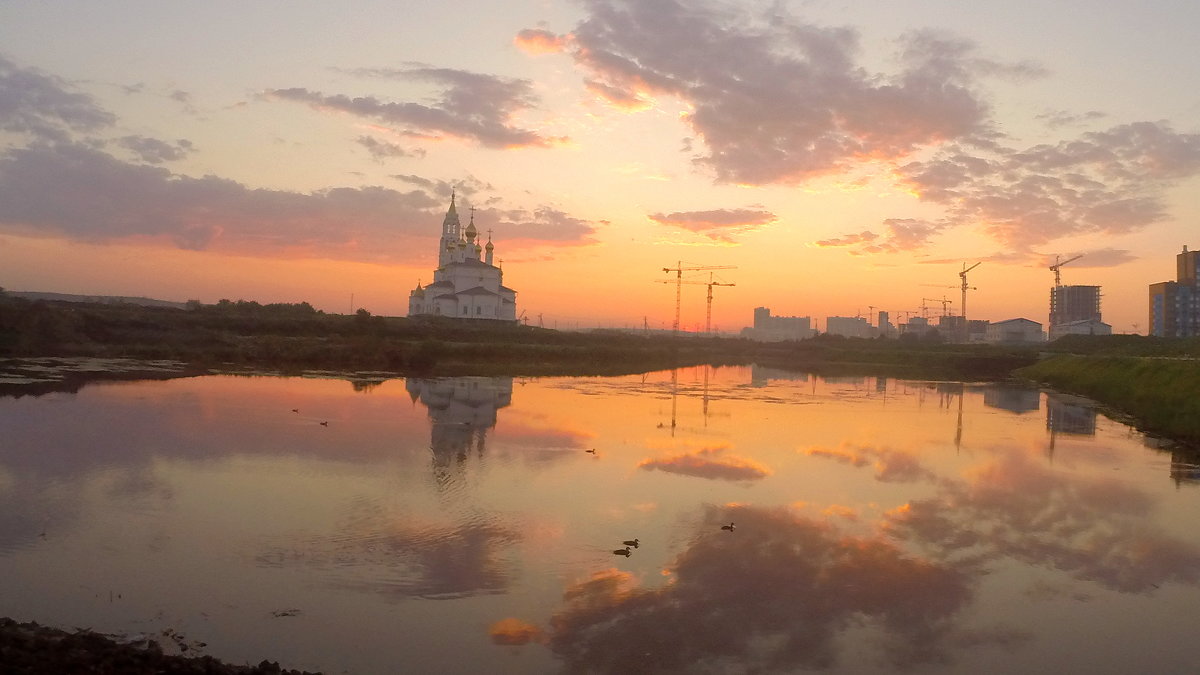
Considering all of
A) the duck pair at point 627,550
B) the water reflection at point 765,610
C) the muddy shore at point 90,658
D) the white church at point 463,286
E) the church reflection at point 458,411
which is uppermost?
the white church at point 463,286

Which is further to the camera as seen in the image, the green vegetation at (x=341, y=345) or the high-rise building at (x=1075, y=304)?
the high-rise building at (x=1075, y=304)

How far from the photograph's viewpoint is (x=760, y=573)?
34.0 ft

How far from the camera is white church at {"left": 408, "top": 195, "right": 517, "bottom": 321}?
248ft

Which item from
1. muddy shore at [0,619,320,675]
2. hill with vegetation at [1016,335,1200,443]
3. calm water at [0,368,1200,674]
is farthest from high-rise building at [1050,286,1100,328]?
muddy shore at [0,619,320,675]

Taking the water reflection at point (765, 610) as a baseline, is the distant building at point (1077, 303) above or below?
above

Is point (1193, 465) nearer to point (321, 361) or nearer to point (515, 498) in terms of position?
point (515, 498)

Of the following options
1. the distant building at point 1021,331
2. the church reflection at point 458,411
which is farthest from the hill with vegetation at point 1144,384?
the distant building at point 1021,331

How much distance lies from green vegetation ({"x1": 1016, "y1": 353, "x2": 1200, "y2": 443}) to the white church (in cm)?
4656

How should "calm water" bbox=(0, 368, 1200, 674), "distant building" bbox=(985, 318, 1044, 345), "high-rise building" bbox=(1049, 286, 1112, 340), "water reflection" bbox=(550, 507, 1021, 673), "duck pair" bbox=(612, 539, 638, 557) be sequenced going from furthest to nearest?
"high-rise building" bbox=(1049, 286, 1112, 340), "distant building" bbox=(985, 318, 1044, 345), "duck pair" bbox=(612, 539, 638, 557), "calm water" bbox=(0, 368, 1200, 674), "water reflection" bbox=(550, 507, 1021, 673)

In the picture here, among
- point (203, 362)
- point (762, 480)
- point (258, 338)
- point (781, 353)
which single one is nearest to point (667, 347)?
point (781, 353)

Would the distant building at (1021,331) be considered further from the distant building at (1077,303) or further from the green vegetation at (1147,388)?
the green vegetation at (1147,388)

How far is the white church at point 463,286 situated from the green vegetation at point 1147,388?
46.6 meters

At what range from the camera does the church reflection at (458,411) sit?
58.3ft

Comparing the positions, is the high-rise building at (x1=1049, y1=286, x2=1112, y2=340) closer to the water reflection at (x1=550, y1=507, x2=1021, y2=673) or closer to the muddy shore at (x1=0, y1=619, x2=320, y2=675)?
the water reflection at (x1=550, y1=507, x2=1021, y2=673)
